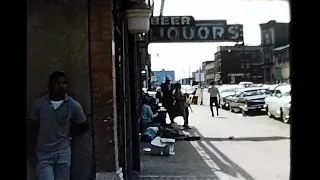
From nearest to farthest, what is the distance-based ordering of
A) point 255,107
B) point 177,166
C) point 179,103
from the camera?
point 177,166
point 179,103
point 255,107

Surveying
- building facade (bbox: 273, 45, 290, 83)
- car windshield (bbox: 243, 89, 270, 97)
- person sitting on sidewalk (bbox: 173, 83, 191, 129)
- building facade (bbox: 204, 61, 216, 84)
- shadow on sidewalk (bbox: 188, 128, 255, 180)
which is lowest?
shadow on sidewalk (bbox: 188, 128, 255, 180)

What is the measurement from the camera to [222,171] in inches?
401

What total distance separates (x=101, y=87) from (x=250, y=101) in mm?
23314

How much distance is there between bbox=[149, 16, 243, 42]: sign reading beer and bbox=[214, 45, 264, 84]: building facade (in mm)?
55206

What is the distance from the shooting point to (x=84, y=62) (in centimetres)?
654

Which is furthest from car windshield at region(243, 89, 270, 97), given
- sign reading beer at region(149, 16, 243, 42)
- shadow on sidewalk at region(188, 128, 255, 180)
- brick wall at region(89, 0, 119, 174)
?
brick wall at region(89, 0, 119, 174)

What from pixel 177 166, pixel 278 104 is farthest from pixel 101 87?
pixel 278 104

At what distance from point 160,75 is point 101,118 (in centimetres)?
5874

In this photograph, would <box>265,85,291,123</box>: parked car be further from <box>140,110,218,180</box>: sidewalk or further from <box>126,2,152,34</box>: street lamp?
<box>126,2,152,34</box>: street lamp

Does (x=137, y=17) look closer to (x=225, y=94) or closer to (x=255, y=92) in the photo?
(x=255, y=92)

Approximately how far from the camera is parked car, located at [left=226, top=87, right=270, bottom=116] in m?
29.0

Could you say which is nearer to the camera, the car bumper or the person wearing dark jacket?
the person wearing dark jacket

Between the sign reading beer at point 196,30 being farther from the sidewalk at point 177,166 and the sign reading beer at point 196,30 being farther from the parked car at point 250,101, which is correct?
the parked car at point 250,101

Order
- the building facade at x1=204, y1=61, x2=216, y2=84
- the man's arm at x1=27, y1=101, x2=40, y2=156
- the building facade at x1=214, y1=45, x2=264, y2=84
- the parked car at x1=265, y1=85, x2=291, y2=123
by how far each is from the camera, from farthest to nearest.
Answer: the building facade at x1=204, y1=61, x2=216, y2=84, the building facade at x1=214, y1=45, x2=264, y2=84, the parked car at x1=265, y1=85, x2=291, y2=123, the man's arm at x1=27, y1=101, x2=40, y2=156
